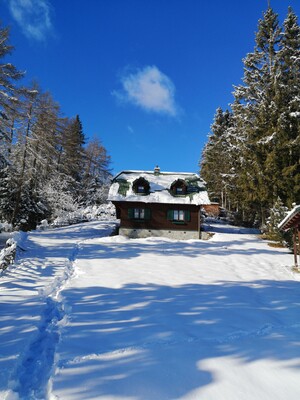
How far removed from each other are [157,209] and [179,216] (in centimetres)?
223

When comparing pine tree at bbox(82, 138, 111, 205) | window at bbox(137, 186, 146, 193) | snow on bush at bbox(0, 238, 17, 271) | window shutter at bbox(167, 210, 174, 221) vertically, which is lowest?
snow on bush at bbox(0, 238, 17, 271)

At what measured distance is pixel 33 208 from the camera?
2756 cm

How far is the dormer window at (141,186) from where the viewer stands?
2810 centimetres

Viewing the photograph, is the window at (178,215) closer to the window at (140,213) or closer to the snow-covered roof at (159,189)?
the snow-covered roof at (159,189)

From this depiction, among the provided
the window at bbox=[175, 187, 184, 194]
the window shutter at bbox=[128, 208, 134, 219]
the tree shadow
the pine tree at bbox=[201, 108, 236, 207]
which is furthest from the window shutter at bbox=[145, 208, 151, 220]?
the tree shadow

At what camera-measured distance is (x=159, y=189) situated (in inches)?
1133

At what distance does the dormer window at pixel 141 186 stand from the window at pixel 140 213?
68.5 inches

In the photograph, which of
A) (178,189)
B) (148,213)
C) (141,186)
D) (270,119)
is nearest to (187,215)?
(178,189)

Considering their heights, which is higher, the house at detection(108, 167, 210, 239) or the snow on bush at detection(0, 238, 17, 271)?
the house at detection(108, 167, 210, 239)

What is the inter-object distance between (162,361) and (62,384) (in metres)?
1.72

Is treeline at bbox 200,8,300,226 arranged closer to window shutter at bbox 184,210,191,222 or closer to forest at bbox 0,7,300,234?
forest at bbox 0,7,300,234

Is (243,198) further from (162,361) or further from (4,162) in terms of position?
(162,361)

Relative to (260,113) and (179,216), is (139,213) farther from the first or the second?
(260,113)

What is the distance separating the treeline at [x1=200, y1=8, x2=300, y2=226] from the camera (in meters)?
26.1
